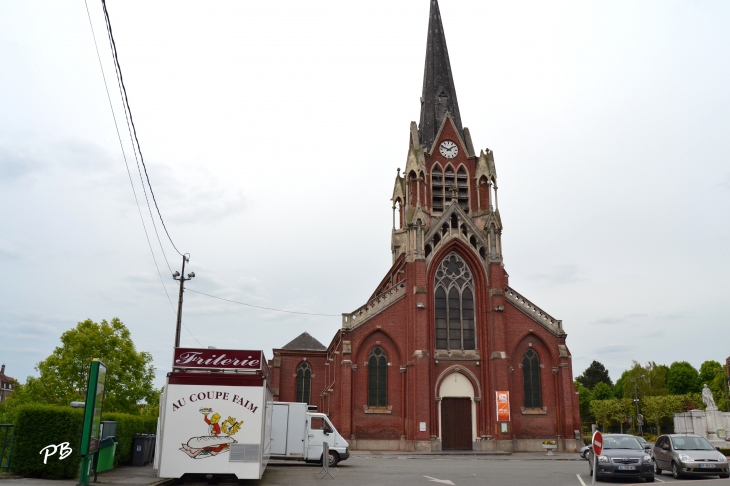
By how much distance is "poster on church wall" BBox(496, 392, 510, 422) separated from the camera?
119 ft

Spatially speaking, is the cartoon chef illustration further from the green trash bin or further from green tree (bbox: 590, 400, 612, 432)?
green tree (bbox: 590, 400, 612, 432)

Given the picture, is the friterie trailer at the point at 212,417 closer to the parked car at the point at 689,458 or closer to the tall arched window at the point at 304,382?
the parked car at the point at 689,458

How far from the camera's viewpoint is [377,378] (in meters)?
37.4

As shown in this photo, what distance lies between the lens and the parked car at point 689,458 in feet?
61.4

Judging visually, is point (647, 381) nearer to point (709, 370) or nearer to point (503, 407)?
point (709, 370)

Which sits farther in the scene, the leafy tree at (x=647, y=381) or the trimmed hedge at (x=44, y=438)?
the leafy tree at (x=647, y=381)

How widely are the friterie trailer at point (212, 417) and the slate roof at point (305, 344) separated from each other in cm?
3582

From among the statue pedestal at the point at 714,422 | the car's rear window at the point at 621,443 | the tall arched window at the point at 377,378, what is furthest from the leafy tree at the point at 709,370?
the car's rear window at the point at 621,443

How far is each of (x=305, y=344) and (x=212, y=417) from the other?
3796 cm

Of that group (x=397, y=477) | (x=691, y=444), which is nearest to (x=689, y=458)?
(x=691, y=444)

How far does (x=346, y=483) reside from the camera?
1733cm

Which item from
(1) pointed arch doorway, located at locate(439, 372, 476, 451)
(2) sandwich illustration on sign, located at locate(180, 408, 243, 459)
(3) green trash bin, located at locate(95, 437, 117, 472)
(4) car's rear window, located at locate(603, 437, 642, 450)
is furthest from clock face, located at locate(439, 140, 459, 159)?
(2) sandwich illustration on sign, located at locate(180, 408, 243, 459)

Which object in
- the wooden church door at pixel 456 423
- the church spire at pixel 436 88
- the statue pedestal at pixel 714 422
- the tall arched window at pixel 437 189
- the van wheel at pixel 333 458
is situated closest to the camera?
the van wheel at pixel 333 458

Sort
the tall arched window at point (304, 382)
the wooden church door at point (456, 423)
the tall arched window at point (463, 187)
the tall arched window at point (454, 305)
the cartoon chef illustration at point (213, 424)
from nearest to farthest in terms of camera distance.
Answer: the cartoon chef illustration at point (213, 424), the wooden church door at point (456, 423), the tall arched window at point (454, 305), the tall arched window at point (463, 187), the tall arched window at point (304, 382)
